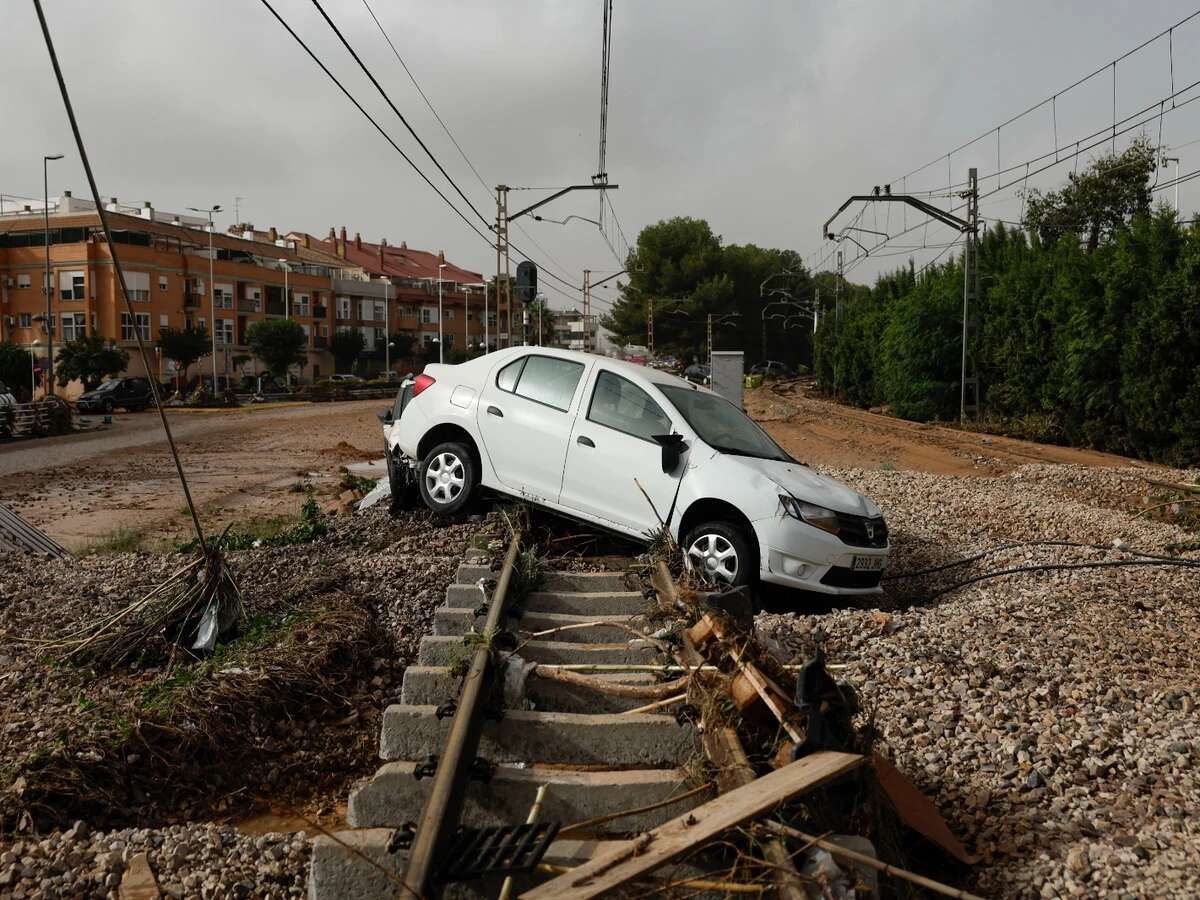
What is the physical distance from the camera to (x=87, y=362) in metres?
58.4

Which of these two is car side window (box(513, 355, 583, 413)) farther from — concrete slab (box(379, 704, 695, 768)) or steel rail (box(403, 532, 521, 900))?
concrete slab (box(379, 704, 695, 768))

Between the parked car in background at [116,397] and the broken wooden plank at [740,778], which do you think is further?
the parked car in background at [116,397]

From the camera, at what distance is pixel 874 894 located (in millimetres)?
3426

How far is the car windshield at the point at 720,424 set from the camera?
29.5 feet

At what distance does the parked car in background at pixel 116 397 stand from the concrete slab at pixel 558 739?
45456 millimetres

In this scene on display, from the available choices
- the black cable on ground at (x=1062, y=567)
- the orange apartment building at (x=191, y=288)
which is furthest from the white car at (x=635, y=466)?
the orange apartment building at (x=191, y=288)

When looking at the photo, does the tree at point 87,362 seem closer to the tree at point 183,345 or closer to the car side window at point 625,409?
the tree at point 183,345

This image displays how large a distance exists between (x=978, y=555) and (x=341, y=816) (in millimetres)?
7237

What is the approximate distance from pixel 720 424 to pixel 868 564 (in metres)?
1.77

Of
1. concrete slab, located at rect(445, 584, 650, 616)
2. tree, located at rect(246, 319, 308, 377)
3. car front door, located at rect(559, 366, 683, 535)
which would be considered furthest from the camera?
tree, located at rect(246, 319, 308, 377)

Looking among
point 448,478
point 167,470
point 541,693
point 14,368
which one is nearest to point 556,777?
point 541,693

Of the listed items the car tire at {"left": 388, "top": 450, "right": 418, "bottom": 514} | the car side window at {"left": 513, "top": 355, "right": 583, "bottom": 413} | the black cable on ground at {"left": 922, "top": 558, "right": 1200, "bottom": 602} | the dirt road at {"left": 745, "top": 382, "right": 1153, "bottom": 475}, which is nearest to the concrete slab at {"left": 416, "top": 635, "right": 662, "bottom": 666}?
the car side window at {"left": 513, "top": 355, "right": 583, "bottom": 413}

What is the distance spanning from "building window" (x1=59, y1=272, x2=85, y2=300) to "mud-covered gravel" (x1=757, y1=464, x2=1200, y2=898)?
246 ft

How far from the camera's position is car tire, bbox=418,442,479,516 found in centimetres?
995
